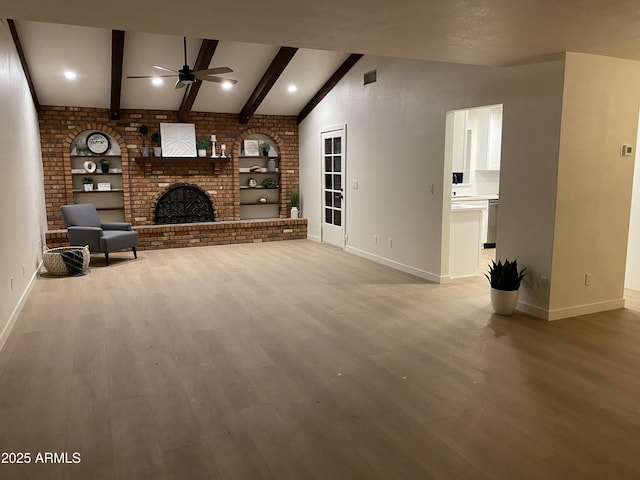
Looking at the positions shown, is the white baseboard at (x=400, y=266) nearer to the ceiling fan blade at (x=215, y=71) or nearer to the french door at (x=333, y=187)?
the french door at (x=333, y=187)

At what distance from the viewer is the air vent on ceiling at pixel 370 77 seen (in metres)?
6.51

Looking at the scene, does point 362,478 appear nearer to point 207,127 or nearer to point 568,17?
point 568,17

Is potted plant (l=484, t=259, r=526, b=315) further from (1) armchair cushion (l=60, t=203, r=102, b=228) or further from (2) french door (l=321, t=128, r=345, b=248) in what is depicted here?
(1) armchair cushion (l=60, t=203, r=102, b=228)

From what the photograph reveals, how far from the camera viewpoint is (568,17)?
288cm

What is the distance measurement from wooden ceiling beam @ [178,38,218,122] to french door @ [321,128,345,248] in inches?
87.1

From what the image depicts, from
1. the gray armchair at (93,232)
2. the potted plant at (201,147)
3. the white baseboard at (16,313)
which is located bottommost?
the white baseboard at (16,313)

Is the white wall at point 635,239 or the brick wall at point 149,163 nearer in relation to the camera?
the white wall at point 635,239

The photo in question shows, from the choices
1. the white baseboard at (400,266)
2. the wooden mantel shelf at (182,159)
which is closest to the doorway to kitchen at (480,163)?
the white baseboard at (400,266)

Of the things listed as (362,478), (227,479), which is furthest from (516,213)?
(227,479)

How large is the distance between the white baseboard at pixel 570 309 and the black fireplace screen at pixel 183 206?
5993 mm

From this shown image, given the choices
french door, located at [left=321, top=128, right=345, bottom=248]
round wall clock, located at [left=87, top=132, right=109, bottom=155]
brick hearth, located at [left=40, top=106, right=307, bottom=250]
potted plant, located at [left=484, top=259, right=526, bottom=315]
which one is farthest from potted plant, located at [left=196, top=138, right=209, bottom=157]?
potted plant, located at [left=484, top=259, right=526, bottom=315]

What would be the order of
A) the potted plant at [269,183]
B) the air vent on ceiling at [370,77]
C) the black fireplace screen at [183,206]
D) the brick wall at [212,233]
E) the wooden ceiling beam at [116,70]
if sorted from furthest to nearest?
the potted plant at [269,183], the black fireplace screen at [183,206], the brick wall at [212,233], the air vent on ceiling at [370,77], the wooden ceiling beam at [116,70]

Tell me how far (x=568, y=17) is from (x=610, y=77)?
1591mm

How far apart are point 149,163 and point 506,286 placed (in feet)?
21.0
